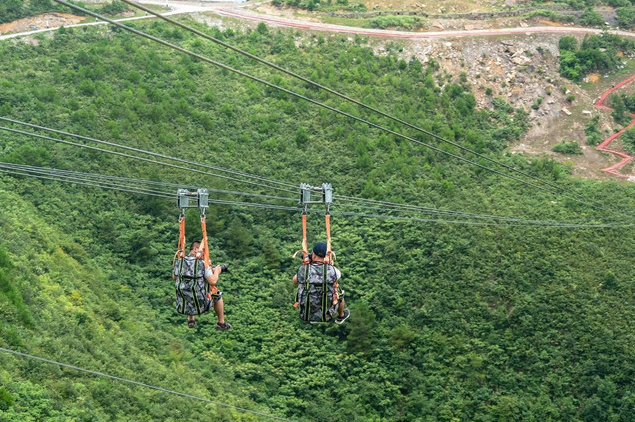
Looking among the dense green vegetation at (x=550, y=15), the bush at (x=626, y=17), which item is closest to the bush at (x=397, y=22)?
the dense green vegetation at (x=550, y=15)

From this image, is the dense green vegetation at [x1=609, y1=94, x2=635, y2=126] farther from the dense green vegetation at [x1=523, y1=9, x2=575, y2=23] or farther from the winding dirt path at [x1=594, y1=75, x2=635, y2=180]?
the dense green vegetation at [x1=523, y1=9, x2=575, y2=23]

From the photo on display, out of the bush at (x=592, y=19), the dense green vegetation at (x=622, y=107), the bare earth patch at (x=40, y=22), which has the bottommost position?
the dense green vegetation at (x=622, y=107)

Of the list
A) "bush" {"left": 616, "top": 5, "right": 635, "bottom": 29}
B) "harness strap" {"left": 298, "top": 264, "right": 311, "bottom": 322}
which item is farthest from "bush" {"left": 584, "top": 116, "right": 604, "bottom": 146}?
"harness strap" {"left": 298, "top": 264, "right": 311, "bottom": 322}

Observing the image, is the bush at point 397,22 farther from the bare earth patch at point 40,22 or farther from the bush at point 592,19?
the bare earth patch at point 40,22

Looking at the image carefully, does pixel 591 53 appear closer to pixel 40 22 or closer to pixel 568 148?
pixel 568 148

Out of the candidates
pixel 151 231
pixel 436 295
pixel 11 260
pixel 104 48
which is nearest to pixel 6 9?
pixel 104 48

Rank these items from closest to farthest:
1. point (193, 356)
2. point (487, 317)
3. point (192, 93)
→ point (193, 356) → point (487, 317) → point (192, 93)

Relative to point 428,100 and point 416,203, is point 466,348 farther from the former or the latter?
point 428,100
